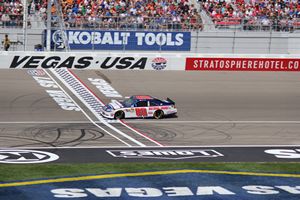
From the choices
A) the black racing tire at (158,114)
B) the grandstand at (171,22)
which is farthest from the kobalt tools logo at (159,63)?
the black racing tire at (158,114)

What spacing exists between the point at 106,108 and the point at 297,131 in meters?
8.27

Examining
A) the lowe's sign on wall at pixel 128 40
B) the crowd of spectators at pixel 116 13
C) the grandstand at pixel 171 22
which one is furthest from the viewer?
the crowd of spectators at pixel 116 13

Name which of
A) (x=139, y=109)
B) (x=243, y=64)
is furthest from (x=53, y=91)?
(x=243, y=64)

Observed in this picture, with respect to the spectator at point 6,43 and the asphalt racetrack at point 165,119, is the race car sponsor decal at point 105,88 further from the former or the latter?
the spectator at point 6,43

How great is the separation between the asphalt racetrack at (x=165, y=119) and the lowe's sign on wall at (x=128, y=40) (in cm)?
293

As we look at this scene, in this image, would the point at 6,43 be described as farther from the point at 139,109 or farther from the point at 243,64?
the point at 243,64

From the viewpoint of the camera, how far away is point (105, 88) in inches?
1560

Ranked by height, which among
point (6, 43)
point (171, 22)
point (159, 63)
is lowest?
point (159, 63)

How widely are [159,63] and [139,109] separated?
437 inches

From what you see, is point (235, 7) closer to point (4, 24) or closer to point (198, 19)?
point (198, 19)

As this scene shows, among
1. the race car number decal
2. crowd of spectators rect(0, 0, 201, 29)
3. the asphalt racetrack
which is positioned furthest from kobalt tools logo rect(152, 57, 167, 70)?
the race car number decal

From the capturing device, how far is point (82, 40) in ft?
147

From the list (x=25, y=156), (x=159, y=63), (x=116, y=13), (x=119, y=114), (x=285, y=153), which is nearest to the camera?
(x=25, y=156)

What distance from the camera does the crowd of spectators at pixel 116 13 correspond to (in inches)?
1786
